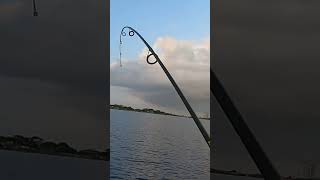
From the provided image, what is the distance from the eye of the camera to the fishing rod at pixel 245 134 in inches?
46.7

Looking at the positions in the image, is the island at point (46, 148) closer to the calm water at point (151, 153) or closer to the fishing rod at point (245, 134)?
the calm water at point (151, 153)

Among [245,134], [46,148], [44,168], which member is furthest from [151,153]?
[245,134]

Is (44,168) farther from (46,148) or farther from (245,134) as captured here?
(245,134)

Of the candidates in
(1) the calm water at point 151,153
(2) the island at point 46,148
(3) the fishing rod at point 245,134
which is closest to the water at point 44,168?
(2) the island at point 46,148

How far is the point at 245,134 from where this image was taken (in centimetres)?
120

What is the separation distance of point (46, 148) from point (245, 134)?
4657mm

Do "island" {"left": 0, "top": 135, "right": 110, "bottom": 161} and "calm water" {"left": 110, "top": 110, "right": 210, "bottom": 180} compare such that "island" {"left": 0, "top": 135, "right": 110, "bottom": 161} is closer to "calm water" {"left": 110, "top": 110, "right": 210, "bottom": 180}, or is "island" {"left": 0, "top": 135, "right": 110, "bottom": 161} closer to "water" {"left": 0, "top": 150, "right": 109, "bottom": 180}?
"water" {"left": 0, "top": 150, "right": 109, "bottom": 180}

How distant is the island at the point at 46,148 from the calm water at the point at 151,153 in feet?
6.96

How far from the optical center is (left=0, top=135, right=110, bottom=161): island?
17.7 ft

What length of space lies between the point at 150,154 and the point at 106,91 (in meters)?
4.21

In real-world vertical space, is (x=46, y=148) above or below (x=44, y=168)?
above

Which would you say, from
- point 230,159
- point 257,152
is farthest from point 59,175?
point 257,152

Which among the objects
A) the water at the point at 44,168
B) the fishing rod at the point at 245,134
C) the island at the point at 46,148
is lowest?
the water at the point at 44,168

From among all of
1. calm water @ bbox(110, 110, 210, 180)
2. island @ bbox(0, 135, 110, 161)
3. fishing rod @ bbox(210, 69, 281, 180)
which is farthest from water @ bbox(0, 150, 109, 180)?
fishing rod @ bbox(210, 69, 281, 180)
